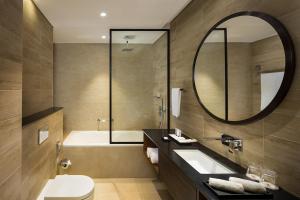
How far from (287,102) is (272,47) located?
0.37 m

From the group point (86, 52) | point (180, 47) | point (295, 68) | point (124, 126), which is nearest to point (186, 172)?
point (295, 68)

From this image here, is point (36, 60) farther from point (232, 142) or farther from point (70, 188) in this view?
point (232, 142)

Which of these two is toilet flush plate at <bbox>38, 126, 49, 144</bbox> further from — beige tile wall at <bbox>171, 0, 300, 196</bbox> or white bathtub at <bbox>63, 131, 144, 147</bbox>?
beige tile wall at <bbox>171, 0, 300, 196</bbox>

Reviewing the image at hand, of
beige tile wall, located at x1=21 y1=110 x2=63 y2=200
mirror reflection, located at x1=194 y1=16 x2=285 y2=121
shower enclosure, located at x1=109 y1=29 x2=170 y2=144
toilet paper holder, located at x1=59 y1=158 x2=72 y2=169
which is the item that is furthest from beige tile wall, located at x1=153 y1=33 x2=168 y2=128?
beige tile wall, located at x1=21 y1=110 x2=63 y2=200

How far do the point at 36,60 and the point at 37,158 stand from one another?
127 centimetres

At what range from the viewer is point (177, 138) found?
2512 millimetres

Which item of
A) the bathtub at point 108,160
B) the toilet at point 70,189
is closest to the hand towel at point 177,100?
the bathtub at point 108,160

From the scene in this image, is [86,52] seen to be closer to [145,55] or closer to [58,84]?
[58,84]

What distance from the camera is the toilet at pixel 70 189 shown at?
208 centimetres

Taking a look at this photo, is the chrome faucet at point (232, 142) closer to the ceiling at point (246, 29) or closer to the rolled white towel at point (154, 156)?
the ceiling at point (246, 29)

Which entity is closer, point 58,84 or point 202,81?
point 202,81

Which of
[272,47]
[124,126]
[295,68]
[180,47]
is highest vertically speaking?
[180,47]

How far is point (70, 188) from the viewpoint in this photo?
88.4 inches

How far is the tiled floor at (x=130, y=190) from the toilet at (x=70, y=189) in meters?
0.66
